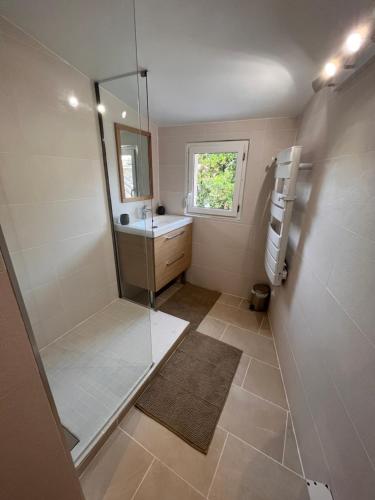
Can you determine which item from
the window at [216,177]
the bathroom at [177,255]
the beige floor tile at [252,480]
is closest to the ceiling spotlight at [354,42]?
the bathroom at [177,255]

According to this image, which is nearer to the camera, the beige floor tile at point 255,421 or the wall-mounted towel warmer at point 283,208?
the beige floor tile at point 255,421

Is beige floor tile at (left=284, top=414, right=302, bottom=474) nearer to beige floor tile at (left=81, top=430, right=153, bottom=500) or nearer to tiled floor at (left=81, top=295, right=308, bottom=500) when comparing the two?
tiled floor at (left=81, top=295, right=308, bottom=500)

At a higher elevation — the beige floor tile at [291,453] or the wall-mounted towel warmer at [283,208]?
the wall-mounted towel warmer at [283,208]

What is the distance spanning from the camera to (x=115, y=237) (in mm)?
1968

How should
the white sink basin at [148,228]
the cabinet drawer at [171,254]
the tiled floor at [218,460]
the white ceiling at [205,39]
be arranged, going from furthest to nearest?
the cabinet drawer at [171,254] < the white sink basin at [148,228] < the tiled floor at [218,460] < the white ceiling at [205,39]

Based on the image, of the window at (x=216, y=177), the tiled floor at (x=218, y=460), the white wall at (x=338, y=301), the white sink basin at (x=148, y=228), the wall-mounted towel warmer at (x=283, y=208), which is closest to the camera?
the white wall at (x=338, y=301)

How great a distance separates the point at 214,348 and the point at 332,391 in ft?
3.24

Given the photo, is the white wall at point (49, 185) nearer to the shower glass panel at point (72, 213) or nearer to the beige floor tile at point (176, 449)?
the shower glass panel at point (72, 213)

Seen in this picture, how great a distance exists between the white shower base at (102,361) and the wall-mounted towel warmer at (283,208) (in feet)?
3.22

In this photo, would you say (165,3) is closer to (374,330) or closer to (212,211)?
(374,330)

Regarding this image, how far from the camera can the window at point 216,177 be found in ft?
6.77

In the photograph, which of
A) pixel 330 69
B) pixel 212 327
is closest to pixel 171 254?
pixel 212 327

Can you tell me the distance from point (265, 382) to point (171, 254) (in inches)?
53.4

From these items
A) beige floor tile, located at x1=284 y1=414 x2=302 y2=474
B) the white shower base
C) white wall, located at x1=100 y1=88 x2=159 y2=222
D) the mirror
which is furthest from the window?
beige floor tile, located at x1=284 y1=414 x2=302 y2=474
